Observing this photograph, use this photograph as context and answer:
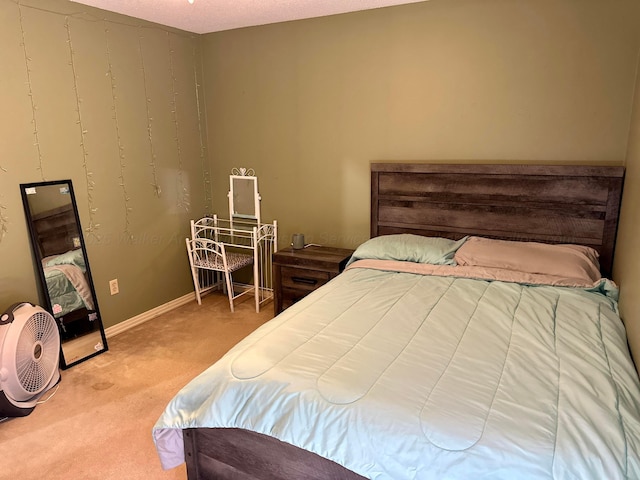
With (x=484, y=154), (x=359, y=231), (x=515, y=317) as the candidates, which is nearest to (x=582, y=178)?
(x=484, y=154)

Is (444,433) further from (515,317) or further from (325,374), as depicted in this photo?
(515,317)

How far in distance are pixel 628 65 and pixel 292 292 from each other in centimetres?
253

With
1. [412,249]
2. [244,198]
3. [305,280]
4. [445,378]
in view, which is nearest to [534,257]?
[412,249]

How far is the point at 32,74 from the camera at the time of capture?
2.62 metres

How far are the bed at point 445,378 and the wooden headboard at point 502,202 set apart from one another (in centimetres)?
1

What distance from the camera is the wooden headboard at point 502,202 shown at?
2.62 m

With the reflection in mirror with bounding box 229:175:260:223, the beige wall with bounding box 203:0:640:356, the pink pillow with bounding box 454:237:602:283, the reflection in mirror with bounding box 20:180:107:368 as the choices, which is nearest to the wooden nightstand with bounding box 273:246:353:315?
the beige wall with bounding box 203:0:640:356

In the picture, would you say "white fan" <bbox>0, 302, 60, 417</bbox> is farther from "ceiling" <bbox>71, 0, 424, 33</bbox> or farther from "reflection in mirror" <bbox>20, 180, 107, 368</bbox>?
"ceiling" <bbox>71, 0, 424, 33</bbox>

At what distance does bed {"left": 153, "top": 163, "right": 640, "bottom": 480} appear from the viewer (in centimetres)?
123

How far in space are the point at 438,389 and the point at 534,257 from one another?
4.66 feet

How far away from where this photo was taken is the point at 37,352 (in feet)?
8.05

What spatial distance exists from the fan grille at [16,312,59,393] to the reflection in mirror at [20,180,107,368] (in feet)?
0.77

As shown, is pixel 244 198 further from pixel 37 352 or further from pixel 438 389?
pixel 438 389

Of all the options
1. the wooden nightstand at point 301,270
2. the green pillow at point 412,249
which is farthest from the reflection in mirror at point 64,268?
the green pillow at point 412,249
